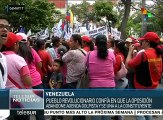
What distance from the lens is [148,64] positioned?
6.26 metres

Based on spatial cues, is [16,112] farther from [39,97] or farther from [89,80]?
[89,80]

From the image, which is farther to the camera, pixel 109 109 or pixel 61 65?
pixel 61 65

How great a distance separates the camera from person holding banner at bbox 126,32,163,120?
246 inches

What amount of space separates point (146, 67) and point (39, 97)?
6.69 ft

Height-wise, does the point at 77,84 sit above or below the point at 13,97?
below

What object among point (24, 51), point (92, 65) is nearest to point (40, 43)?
point (92, 65)

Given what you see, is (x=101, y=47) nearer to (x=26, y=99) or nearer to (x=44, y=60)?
(x=26, y=99)

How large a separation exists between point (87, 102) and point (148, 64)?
1.74 meters

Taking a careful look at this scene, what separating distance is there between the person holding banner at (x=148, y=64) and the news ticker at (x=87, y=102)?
53.2 inches

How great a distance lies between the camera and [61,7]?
134 metres

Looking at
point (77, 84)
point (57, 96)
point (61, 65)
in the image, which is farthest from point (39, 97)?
point (61, 65)

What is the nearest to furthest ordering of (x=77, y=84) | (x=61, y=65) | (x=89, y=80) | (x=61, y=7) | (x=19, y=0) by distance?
(x=89, y=80), (x=77, y=84), (x=61, y=65), (x=19, y=0), (x=61, y=7)

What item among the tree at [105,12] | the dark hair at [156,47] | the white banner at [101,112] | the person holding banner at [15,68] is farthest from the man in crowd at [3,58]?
the tree at [105,12]

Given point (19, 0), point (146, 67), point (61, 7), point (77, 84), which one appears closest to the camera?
point (146, 67)
